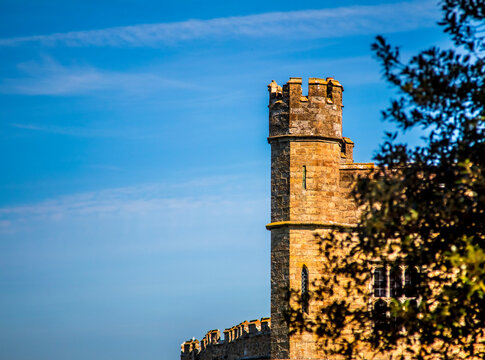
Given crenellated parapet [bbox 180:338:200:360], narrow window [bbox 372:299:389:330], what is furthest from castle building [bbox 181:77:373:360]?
crenellated parapet [bbox 180:338:200:360]


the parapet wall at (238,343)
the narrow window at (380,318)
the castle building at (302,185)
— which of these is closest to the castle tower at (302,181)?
the castle building at (302,185)

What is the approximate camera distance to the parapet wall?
2731 centimetres

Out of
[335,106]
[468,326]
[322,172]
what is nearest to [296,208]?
[322,172]

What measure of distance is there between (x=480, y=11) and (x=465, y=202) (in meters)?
2.97

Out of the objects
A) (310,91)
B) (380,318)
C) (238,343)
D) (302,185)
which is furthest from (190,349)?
(380,318)

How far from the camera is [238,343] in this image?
103 feet

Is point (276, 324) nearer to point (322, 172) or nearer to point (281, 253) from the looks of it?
point (281, 253)

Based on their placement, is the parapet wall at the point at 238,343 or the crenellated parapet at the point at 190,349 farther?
the crenellated parapet at the point at 190,349

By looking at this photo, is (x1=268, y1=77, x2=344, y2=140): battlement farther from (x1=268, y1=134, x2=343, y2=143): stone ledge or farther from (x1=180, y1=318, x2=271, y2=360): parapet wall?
(x1=180, y1=318, x2=271, y2=360): parapet wall

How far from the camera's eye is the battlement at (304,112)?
→ 24922 mm

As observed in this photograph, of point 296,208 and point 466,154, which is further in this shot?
point 296,208

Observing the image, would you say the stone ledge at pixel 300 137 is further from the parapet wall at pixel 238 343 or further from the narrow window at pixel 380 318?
the narrow window at pixel 380 318

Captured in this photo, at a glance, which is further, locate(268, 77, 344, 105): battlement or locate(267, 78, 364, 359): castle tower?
locate(268, 77, 344, 105): battlement

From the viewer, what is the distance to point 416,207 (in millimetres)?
11945
